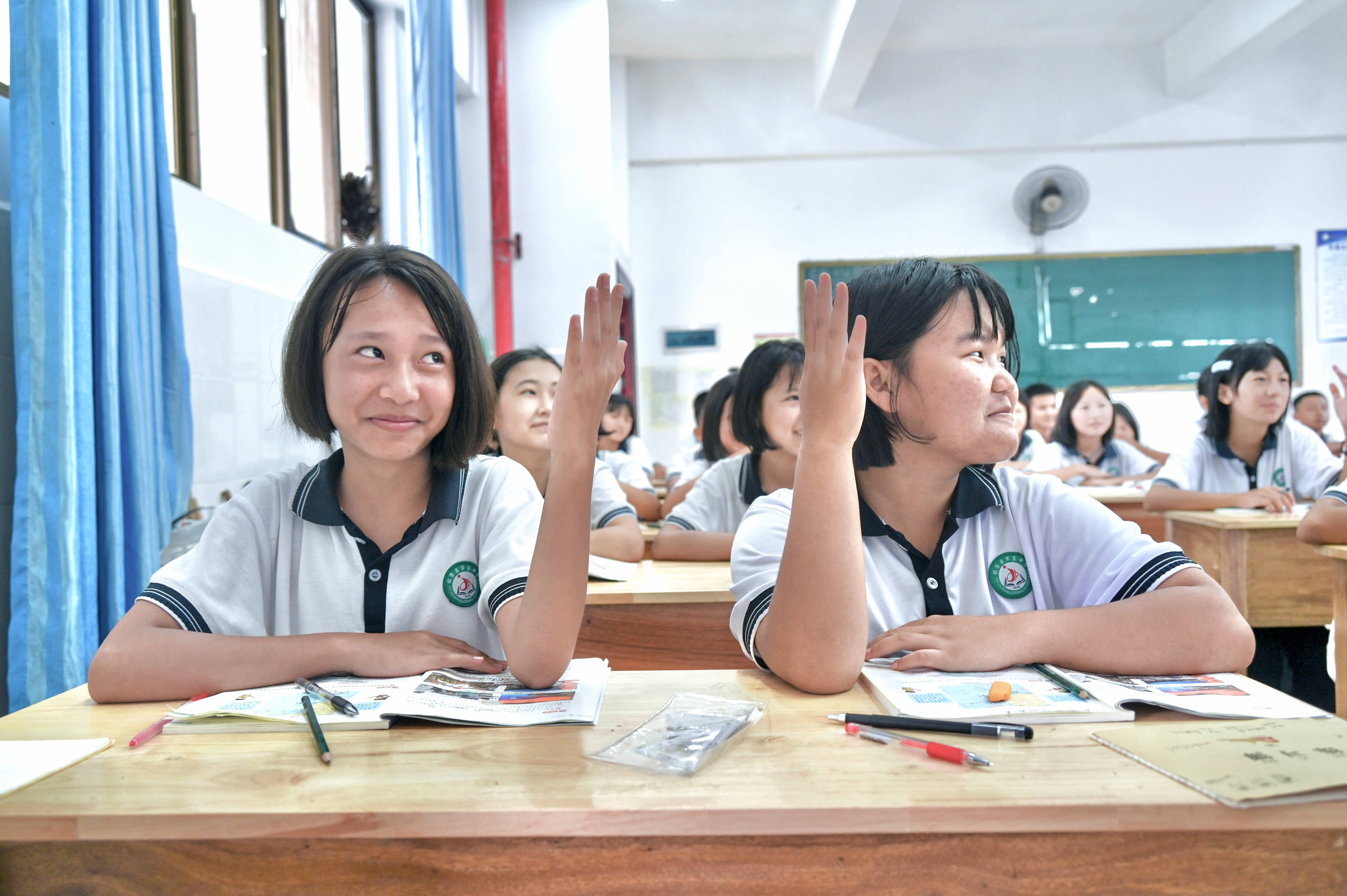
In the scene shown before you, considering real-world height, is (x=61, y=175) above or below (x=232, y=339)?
above

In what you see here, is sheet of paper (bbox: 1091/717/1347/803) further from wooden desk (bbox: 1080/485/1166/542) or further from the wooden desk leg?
wooden desk (bbox: 1080/485/1166/542)

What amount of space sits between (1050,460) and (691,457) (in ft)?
7.04

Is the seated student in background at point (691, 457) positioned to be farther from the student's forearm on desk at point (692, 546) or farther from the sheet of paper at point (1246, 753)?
the sheet of paper at point (1246, 753)

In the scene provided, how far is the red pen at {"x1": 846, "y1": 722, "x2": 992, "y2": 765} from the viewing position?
72 cm

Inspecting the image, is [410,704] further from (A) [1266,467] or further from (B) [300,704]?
(A) [1266,467]

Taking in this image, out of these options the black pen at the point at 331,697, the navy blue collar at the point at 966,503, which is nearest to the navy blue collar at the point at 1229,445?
the navy blue collar at the point at 966,503

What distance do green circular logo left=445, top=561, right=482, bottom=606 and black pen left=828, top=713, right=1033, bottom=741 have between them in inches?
23.2

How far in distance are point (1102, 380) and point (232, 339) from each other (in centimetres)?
618

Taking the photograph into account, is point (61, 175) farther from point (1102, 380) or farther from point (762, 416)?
point (1102, 380)

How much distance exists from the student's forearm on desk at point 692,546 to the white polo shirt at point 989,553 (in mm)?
1005

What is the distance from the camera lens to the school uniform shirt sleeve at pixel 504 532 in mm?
1145

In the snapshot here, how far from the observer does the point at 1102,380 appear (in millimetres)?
6848

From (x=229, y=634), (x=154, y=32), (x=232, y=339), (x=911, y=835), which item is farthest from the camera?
(x=232, y=339)

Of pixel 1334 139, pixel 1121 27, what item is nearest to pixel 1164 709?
pixel 1121 27
